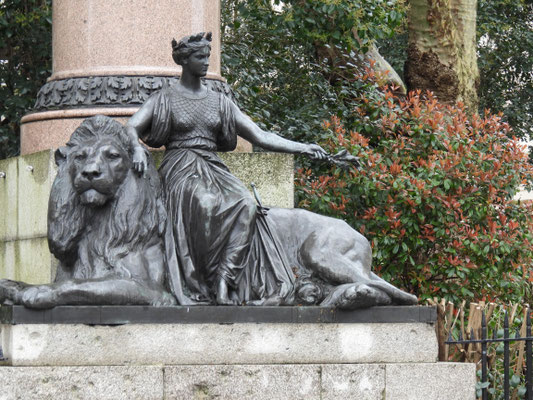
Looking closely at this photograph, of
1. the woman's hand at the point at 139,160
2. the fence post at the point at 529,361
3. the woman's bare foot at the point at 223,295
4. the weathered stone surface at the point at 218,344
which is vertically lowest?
the fence post at the point at 529,361

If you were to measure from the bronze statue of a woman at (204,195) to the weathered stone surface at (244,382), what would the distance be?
0.52 metres

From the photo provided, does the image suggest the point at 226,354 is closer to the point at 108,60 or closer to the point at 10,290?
the point at 10,290

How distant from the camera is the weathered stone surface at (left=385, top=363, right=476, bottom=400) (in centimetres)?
688

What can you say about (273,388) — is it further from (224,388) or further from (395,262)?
(395,262)

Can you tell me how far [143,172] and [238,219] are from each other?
682mm

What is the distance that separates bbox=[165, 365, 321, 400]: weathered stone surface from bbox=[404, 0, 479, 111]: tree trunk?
8385mm

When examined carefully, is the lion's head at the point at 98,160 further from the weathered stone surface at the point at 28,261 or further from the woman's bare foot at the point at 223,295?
the weathered stone surface at the point at 28,261

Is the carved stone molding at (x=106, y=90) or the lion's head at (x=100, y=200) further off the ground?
the carved stone molding at (x=106, y=90)

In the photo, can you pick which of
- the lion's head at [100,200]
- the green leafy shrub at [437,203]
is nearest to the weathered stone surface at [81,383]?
the lion's head at [100,200]

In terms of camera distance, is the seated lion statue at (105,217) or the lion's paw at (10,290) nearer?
the lion's paw at (10,290)

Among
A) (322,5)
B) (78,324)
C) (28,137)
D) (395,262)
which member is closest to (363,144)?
(395,262)

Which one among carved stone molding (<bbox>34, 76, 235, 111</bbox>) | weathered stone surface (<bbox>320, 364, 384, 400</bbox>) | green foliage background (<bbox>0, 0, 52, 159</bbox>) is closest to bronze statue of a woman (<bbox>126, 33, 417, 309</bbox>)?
weathered stone surface (<bbox>320, 364, 384, 400</bbox>)

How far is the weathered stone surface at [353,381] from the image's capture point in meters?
6.75

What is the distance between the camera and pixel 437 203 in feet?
35.6
